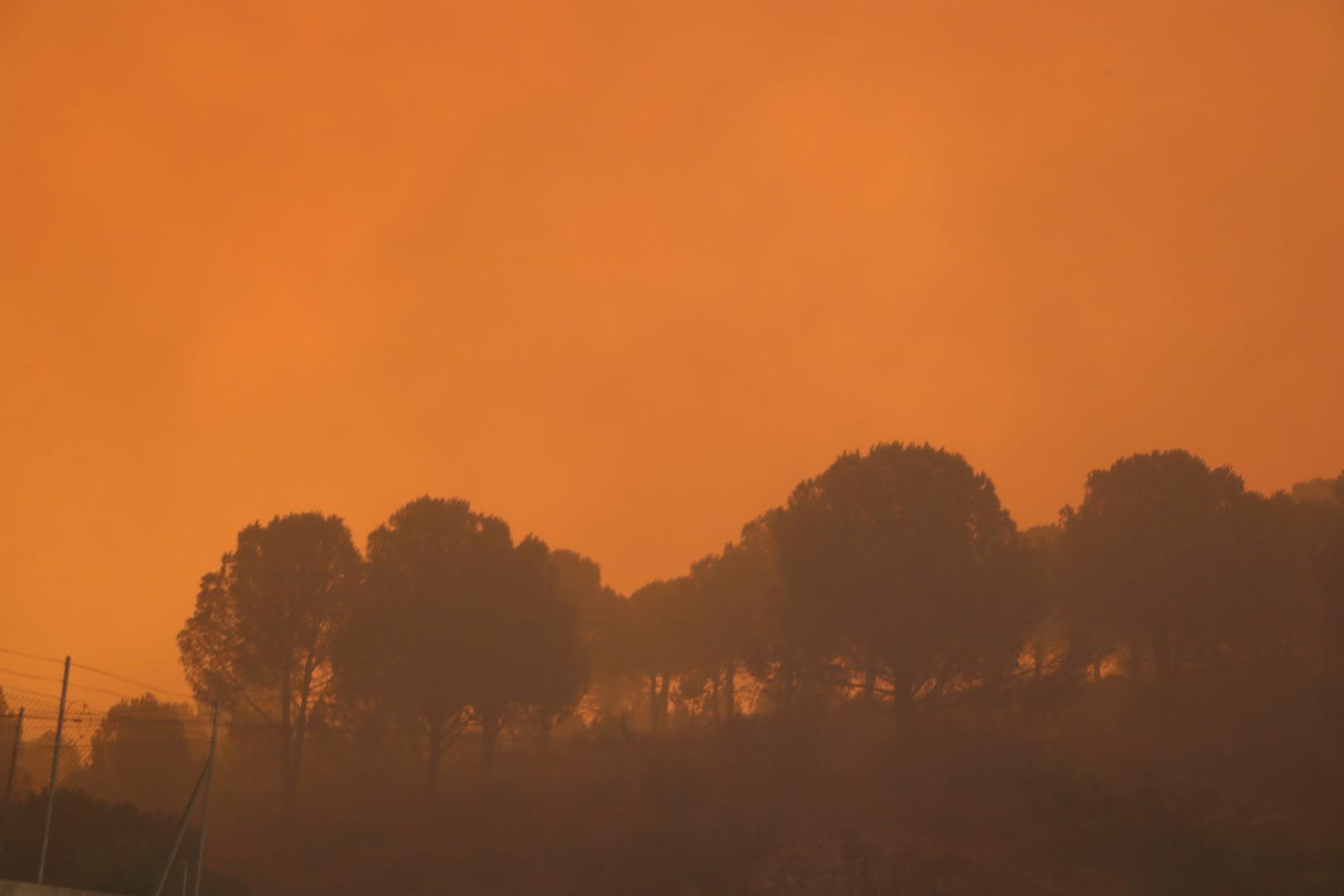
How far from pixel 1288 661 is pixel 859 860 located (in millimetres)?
30588

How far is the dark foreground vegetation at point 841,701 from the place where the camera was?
45.2 meters

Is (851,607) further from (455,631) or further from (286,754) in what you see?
(286,754)

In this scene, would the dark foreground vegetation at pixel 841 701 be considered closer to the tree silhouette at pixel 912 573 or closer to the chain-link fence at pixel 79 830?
the tree silhouette at pixel 912 573

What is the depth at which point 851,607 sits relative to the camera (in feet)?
183

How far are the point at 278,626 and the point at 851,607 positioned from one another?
30.8m

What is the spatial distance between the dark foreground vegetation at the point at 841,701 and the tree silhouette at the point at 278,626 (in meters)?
0.15

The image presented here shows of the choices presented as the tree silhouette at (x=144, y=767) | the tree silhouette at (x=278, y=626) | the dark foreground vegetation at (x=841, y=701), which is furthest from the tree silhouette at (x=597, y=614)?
the tree silhouette at (x=144, y=767)

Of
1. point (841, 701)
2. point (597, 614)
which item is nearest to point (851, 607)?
point (841, 701)

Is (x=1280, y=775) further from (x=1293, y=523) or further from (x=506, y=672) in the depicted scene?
(x=506, y=672)

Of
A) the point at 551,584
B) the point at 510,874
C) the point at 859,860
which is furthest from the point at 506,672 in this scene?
the point at 859,860

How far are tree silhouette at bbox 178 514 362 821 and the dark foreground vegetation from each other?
0.15 metres

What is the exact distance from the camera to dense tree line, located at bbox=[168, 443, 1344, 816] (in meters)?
54.6

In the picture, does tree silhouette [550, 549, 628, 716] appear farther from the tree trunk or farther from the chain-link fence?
the chain-link fence

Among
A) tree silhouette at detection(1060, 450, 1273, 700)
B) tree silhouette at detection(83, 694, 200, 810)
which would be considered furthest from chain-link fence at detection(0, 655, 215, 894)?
tree silhouette at detection(1060, 450, 1273, 700)
